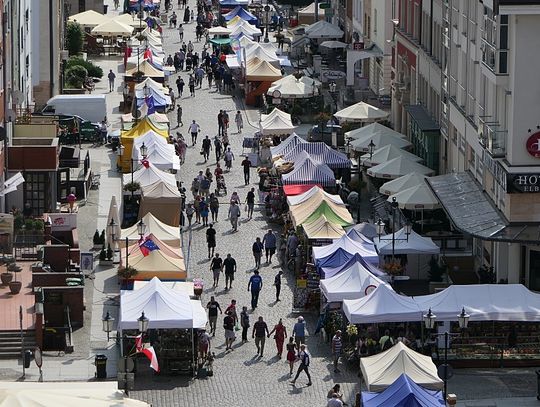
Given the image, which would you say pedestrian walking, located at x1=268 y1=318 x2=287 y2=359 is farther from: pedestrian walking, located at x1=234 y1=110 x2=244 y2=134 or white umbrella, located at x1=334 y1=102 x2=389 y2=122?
pedestrian walking, located at x1=234 y1=110 x2=244 y2=134

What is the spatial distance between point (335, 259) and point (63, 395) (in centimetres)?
1964

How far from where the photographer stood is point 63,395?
45.6 meters

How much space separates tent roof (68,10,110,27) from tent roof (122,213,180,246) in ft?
197

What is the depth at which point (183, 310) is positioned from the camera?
56.8 metres

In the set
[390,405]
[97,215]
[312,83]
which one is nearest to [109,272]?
[97,215]

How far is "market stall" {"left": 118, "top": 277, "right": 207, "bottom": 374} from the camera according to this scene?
56125 millimetres

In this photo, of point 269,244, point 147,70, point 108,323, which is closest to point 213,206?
point 269,244

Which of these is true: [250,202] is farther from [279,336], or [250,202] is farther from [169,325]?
[169,325]

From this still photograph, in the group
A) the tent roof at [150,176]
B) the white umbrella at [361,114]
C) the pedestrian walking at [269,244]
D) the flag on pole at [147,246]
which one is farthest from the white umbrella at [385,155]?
the flag on pole at [147,246]

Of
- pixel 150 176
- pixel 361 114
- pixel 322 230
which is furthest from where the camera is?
pixel 361 114

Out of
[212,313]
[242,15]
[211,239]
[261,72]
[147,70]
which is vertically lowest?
[212,313]

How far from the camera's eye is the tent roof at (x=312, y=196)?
7200 centimetres

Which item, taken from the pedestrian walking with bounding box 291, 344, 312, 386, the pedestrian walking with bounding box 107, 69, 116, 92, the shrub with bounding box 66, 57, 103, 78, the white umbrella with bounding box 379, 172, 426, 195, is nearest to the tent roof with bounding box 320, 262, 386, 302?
the pedestrian walking with bounding box 291, 344, 312, 386

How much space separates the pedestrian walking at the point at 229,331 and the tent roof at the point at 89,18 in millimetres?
70505
